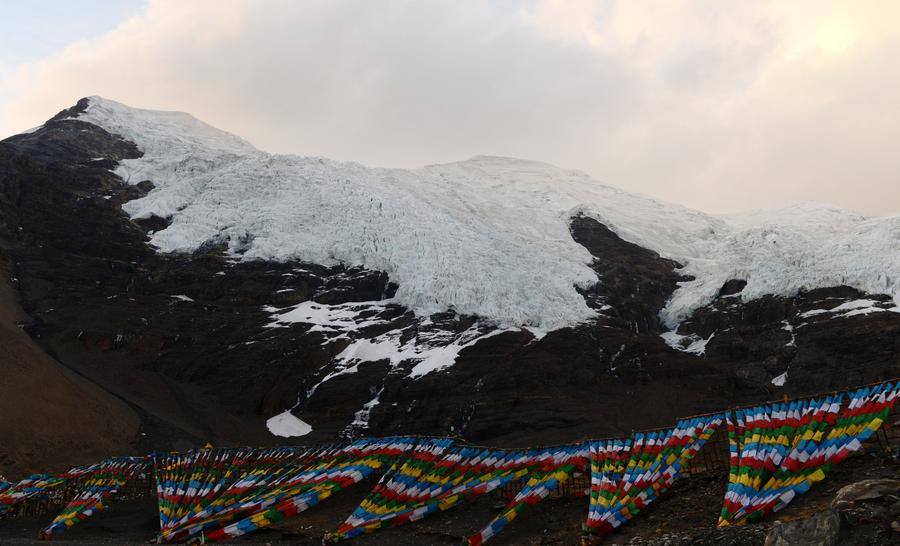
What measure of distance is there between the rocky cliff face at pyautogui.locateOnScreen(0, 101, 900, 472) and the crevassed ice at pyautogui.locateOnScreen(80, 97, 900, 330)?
115 inches

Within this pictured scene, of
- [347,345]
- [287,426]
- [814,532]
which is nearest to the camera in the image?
[814,532]

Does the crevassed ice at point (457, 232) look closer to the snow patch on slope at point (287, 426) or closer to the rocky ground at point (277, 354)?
the rocky ground at point (277, 354)

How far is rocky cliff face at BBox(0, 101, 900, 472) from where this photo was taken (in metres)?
79.1

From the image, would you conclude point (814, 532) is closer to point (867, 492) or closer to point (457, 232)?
point (867, 492)

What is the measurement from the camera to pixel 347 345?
9381 centimetres

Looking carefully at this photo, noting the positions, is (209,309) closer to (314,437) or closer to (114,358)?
(114,358)

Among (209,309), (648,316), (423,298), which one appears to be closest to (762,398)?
(648,316)

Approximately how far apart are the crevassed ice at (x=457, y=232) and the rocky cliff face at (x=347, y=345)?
115 inches

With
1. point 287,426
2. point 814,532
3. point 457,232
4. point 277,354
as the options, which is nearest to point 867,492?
point 814,532

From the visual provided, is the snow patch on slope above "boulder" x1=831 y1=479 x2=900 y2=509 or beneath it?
beneath

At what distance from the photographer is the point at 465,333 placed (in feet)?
310

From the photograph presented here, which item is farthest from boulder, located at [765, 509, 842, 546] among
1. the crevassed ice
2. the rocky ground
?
the crevassed ice

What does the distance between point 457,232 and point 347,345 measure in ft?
98.0

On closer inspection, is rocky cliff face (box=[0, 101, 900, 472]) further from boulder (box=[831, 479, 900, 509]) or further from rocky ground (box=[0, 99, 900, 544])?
boulder (box=[831, 479, 900, 509])
